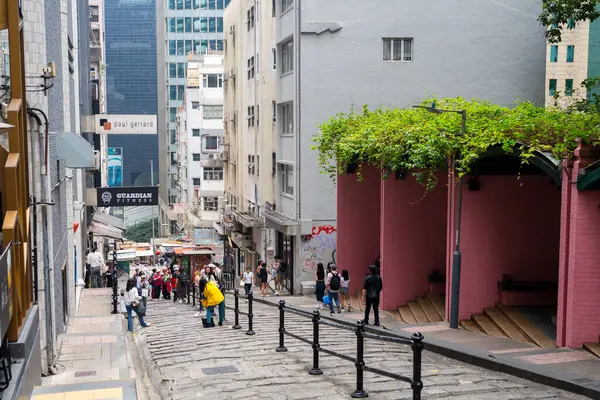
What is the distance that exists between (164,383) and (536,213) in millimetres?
10642

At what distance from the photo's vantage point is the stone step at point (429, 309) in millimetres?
20000

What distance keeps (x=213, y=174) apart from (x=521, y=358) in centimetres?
5782

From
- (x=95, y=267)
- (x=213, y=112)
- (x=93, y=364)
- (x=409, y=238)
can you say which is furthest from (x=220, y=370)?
(x=213, y=112)

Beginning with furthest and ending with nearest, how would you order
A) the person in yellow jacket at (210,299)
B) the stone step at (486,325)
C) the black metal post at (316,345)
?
the person in yellow jacket at (210,299), the stone step at (486,325), the black metal post at (316,345)

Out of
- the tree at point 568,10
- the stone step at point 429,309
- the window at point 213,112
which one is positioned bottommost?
the stone step at point 429,309

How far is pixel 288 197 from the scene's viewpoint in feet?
111

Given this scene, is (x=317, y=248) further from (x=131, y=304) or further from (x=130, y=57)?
(x=130, y=57)

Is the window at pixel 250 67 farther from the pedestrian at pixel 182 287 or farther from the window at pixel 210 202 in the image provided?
the window at pixel 210 202

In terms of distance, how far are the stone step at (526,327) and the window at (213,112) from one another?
194ft

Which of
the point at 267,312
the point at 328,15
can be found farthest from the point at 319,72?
the point at 267,312

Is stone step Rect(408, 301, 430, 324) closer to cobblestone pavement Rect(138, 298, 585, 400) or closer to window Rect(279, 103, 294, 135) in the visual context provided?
cobblestone pavement Rect(138, 298, 585, 400)

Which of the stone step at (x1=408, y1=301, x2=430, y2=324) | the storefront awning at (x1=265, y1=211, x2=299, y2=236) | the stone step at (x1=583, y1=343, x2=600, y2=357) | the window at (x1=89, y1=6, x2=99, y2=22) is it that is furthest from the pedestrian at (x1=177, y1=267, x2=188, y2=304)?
the window at (x1=89, y1=6, x2=99, y2=22)

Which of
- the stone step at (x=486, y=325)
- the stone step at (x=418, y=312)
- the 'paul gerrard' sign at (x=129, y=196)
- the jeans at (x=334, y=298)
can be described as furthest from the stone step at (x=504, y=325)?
the 'paul gerrard' sign at (x=129, y=196)

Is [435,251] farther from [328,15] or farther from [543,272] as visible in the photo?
[328,15]
